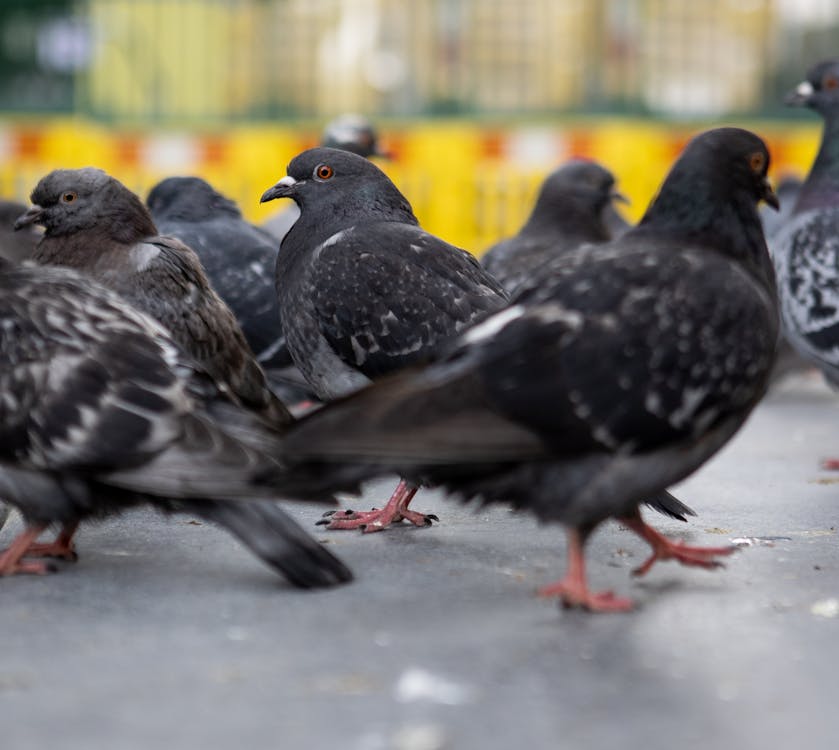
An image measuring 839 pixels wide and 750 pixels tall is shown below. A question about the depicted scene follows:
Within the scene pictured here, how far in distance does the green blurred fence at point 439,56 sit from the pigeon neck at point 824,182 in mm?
3891

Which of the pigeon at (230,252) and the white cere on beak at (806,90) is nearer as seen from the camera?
the pigeon at (230,252)

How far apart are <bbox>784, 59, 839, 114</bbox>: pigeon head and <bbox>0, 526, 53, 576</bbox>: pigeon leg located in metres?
4.50

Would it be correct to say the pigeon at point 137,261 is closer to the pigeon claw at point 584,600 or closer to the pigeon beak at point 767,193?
the pigeon claw at point 584,600

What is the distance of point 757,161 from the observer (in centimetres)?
365

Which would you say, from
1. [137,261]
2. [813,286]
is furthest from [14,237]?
[813,286]

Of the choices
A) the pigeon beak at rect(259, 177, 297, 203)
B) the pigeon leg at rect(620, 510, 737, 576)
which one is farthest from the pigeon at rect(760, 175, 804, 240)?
the pigeon leg at rect(620, 510, 737, 576)

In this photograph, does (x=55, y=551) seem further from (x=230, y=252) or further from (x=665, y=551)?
(x=230, y=252)

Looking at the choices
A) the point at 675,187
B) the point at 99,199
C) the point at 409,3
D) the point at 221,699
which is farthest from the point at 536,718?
the point at 409,3

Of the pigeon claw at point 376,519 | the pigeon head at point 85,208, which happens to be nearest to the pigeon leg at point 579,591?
the pigeon claw at point 376,519

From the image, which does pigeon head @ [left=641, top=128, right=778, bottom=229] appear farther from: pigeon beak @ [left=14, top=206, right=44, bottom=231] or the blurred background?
the blurred background

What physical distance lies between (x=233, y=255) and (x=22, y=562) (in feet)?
7.70

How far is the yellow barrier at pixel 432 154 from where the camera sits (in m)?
10.1

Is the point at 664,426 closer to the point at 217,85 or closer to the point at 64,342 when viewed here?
the point at 64,342

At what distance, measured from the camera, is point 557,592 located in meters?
3.28
